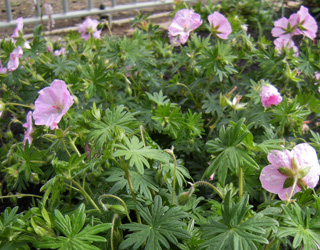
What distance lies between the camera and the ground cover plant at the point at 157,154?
3.75 ft

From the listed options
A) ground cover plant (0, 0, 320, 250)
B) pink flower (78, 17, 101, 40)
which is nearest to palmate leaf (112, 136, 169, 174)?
ground cover plant (0, 0, 320, 250)

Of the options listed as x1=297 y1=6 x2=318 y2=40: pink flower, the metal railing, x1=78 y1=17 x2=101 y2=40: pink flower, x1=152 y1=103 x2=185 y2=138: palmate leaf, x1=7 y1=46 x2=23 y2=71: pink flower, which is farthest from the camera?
the metal railing

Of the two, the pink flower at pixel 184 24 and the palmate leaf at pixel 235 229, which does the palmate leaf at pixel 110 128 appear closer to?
the palmate leaf at pixel 235 229

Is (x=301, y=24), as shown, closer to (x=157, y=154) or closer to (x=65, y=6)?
(x=157, y=154)

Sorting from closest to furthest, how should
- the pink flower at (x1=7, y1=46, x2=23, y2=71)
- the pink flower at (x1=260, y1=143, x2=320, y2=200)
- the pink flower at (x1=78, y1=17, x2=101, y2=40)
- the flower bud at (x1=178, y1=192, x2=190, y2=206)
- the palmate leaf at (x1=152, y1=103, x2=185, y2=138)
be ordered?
the pink flower at (x1=260, y1=143, x2=320, y2=200)
the flower bud at (x1=178, y1=192, x2=190, y2=206)
the palmate leaf at (x1=152, y1=103, x2=185, y2=138)
the pink flower at (x1=7, y1=46, x2=23, y2=71)
the pink flower at (x1=78, y1=17, x2=101, y2=40)

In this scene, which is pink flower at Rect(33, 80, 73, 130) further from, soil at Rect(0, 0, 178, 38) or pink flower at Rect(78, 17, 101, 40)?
soil at Rect(0, 0, 178, 38)

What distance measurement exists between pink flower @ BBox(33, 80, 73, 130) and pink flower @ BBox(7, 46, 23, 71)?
65cm

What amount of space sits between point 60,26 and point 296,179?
3.10m

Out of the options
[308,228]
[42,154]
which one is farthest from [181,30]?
[308,228]

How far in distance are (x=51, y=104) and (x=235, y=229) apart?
759 millimetres

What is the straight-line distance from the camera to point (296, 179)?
113 centimetres

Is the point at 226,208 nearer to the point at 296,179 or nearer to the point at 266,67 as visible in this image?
the point at 296,179

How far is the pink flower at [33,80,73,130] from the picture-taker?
139 cm

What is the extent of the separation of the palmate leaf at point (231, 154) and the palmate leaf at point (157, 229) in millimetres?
157
